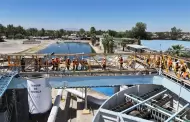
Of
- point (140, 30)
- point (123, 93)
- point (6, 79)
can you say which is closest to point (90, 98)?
point (123, 93)

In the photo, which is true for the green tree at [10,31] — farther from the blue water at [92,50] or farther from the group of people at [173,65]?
the group of people at [173,65]

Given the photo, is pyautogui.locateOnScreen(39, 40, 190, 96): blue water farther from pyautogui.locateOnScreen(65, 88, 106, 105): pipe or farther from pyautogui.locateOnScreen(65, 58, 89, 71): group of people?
pyautogui.locateOnScreen(65, 58, 89, 71): group of people


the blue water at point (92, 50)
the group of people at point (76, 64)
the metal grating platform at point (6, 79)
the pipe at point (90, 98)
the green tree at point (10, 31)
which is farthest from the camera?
the green tree at point (10, 31)

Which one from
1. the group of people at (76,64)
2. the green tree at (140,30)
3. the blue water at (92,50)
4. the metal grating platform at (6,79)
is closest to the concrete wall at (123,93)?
the group of people at (76,64)

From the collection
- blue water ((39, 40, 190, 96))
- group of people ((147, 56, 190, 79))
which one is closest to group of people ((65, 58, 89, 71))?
group of people ((147, 56, 190, 79))

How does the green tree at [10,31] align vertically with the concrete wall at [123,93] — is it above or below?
above

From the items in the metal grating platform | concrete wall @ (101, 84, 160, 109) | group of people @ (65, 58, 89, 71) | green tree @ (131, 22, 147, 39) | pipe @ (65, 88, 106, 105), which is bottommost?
pipe @ (65, 88, 106, 105)

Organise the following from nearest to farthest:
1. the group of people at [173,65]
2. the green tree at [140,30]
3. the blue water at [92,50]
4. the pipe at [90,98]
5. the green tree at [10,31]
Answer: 1. the group of people at [173,65]
2. the pipe at [90,98]
3. the blue water at [92,50]
4. the green tree at [140,30]
5. the green tree at [10,31]

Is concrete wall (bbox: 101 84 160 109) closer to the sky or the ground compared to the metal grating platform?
closer to the ground

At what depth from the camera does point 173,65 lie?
16.3 meters

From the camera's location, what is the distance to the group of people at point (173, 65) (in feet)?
45.9

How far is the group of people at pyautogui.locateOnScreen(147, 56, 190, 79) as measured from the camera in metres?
14.0

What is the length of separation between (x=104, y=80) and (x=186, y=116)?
18.3ft

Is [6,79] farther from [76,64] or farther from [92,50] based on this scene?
[92,50]
